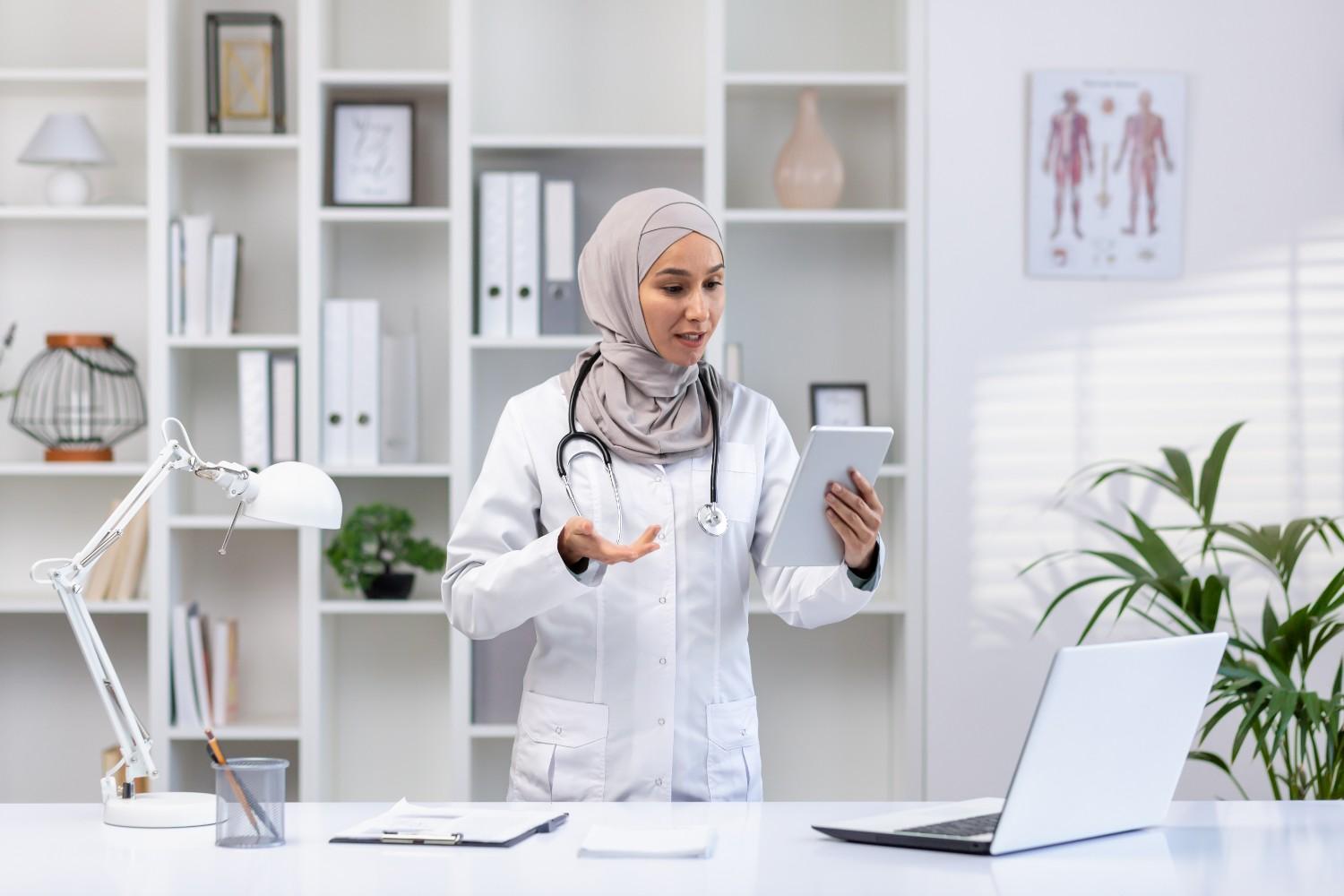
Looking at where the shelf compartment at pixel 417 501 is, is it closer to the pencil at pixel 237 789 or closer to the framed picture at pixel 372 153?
the framed picture at pixel 372 153

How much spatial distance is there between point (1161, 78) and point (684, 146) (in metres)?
1.09

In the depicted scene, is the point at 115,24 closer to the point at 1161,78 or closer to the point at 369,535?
the point at 369,535

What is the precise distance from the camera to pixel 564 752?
1.80 meters

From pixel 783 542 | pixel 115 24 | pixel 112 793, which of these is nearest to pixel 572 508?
pixel 783 542

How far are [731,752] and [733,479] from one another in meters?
0.38

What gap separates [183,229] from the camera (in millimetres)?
3068

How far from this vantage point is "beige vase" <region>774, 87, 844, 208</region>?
10.1ft

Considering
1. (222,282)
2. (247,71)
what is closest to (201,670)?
(222,282)

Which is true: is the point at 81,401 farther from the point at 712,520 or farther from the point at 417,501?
the point at 712,520

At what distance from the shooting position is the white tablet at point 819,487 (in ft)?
5.12

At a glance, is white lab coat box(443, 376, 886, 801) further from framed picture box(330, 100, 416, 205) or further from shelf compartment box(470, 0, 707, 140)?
shelf compartment box(470, 0, 707, 140)

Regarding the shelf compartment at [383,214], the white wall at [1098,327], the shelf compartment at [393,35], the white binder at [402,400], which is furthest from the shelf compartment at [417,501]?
the white wall at [1098,327]

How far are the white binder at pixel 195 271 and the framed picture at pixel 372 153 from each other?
0.32 m

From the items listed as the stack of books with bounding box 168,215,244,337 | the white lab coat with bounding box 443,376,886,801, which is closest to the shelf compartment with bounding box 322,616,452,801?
the stack of books with bounding box 168,215,244,337
